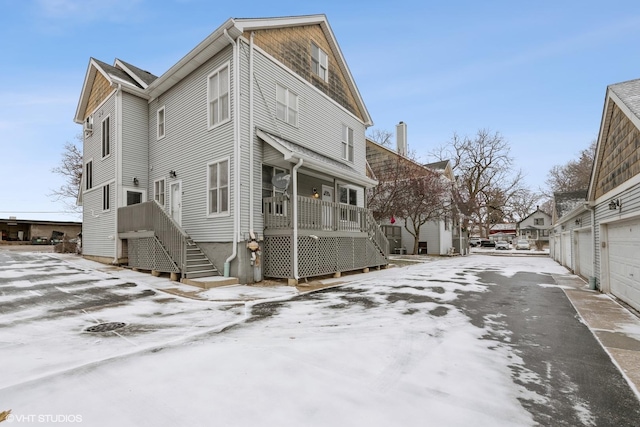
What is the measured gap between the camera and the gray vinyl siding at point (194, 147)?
406 inches

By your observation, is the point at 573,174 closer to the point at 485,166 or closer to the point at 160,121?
the point at 485,166

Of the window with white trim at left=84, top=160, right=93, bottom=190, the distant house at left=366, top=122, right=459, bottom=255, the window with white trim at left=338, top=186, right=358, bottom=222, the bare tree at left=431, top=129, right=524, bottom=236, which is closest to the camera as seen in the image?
the window with white trim at left=338, top=186, right=358, bottom=222

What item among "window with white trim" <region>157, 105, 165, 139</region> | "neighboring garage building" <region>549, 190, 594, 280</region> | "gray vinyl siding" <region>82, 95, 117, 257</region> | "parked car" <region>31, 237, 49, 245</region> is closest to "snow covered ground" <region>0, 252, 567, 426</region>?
"gray vinyl siding" <region>82, 95, 117, 257</region>

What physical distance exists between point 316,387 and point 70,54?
24.4 meters

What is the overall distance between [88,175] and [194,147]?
8.87m

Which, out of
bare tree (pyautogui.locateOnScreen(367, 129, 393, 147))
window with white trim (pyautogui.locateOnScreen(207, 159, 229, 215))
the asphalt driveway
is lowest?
the asphalt driveway

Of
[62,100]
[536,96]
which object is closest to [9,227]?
[62,100]

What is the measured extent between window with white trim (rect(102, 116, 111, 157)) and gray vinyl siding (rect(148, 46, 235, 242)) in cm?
251

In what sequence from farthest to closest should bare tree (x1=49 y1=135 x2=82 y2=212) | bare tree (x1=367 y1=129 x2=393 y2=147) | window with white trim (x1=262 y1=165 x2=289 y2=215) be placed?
1. bare tree (x1=367 y1=129 x2=393 y2=147)
2. bare tree (x1=49 y1=135 x2=82 y2=212)
3. window with white trim (x1=262 y1=165 x2=289 y2=215)

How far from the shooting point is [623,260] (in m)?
7.35

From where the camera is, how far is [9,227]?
36094 mm

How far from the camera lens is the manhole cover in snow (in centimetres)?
490

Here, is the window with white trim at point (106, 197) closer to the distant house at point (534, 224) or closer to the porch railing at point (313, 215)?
the porch railing at point (313, 215)

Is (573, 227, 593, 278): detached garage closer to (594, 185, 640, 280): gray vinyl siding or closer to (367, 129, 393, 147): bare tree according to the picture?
(594, 185, 640, 280): gray vinyl siding
